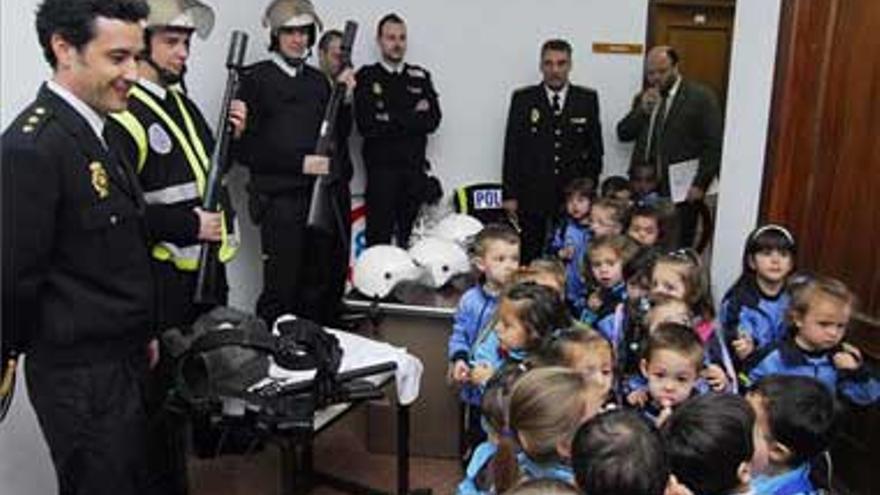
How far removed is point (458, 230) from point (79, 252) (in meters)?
2.58

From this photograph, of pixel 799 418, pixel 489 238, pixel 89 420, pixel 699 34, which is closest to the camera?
pixel 799 418

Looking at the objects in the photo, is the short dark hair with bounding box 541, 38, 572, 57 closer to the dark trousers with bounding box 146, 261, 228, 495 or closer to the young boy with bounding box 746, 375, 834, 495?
the dark trousers with bounding box 146, 261, 228, 495

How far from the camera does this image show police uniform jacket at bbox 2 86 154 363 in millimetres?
1737

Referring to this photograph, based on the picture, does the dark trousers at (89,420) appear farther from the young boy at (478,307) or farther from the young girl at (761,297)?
the young girl at (761,297)

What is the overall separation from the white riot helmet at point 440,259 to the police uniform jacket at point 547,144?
42.1 inches

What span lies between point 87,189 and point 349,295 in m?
1.85

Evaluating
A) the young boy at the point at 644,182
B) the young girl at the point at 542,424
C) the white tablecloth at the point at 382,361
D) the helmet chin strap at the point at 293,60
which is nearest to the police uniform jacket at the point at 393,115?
the helmet chin strap at the point at 293,60

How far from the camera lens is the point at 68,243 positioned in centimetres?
184

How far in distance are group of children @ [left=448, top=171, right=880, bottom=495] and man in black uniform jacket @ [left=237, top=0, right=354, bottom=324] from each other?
112cm

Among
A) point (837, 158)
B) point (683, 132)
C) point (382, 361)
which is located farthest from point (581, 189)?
point (382, 361)

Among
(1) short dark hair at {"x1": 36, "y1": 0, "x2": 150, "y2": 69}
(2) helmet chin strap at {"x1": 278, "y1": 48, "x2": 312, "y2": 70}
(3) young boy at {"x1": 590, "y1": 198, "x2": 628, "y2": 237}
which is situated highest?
(2) helmet chin strap at {"x1": 278, "y1": 48, "x2": 312, "y2": 70}

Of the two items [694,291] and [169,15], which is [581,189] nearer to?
[694,291]

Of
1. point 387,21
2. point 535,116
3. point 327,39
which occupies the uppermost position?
point 387,21

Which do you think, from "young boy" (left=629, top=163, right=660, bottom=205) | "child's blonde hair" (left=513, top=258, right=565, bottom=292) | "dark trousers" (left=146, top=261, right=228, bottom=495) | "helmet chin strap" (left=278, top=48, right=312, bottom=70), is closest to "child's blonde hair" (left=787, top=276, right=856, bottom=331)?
"child's blonde hair" (left=513, top=258, right=565, bottom=292)
